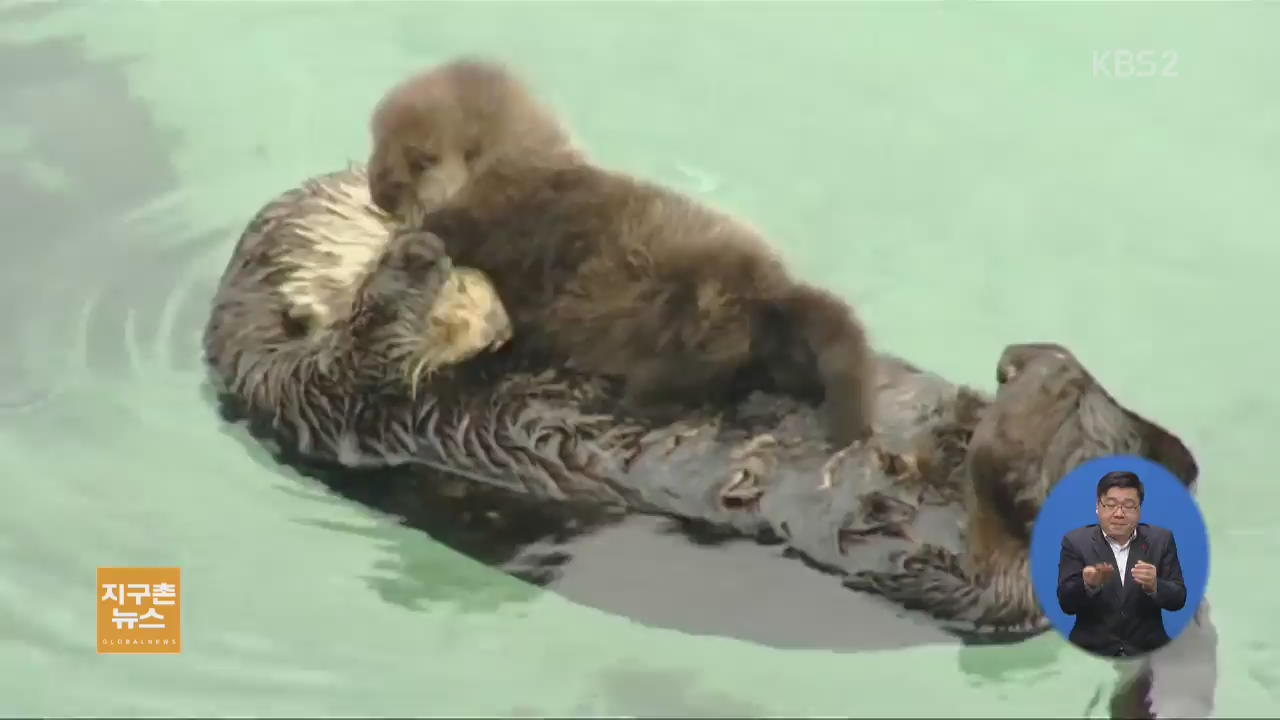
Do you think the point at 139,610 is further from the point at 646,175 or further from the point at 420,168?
the point at 646,175

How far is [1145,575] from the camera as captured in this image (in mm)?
1808

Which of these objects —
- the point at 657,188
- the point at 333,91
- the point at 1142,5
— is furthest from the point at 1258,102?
the point at 333,91

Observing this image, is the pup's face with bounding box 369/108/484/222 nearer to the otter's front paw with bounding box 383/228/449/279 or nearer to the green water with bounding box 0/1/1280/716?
the otter's front paw with bounding box 383/228/449/279

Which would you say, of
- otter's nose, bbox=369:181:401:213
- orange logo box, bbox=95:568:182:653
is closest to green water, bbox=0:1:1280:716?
orange logo box, bbox=95:568:182:653

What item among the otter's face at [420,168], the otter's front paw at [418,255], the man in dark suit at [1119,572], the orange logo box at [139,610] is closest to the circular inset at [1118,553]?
the man in dark suit at [1119,572]

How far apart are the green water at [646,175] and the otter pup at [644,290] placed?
32cm

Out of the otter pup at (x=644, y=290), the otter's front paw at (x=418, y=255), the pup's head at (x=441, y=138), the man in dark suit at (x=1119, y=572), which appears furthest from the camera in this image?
the pup's head at (x=441, y=138)

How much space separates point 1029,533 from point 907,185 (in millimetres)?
1530

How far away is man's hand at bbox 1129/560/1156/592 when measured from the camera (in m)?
1.80

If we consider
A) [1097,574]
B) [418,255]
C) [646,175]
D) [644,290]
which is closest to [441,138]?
[418,255]

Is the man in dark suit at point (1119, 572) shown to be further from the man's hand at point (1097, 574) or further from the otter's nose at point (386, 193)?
the otter's nose at point (386, 193)

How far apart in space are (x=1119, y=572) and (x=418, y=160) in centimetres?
126

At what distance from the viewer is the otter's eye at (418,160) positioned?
231 cm

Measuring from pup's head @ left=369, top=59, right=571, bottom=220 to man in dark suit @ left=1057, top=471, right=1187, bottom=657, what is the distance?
3.45 feet
